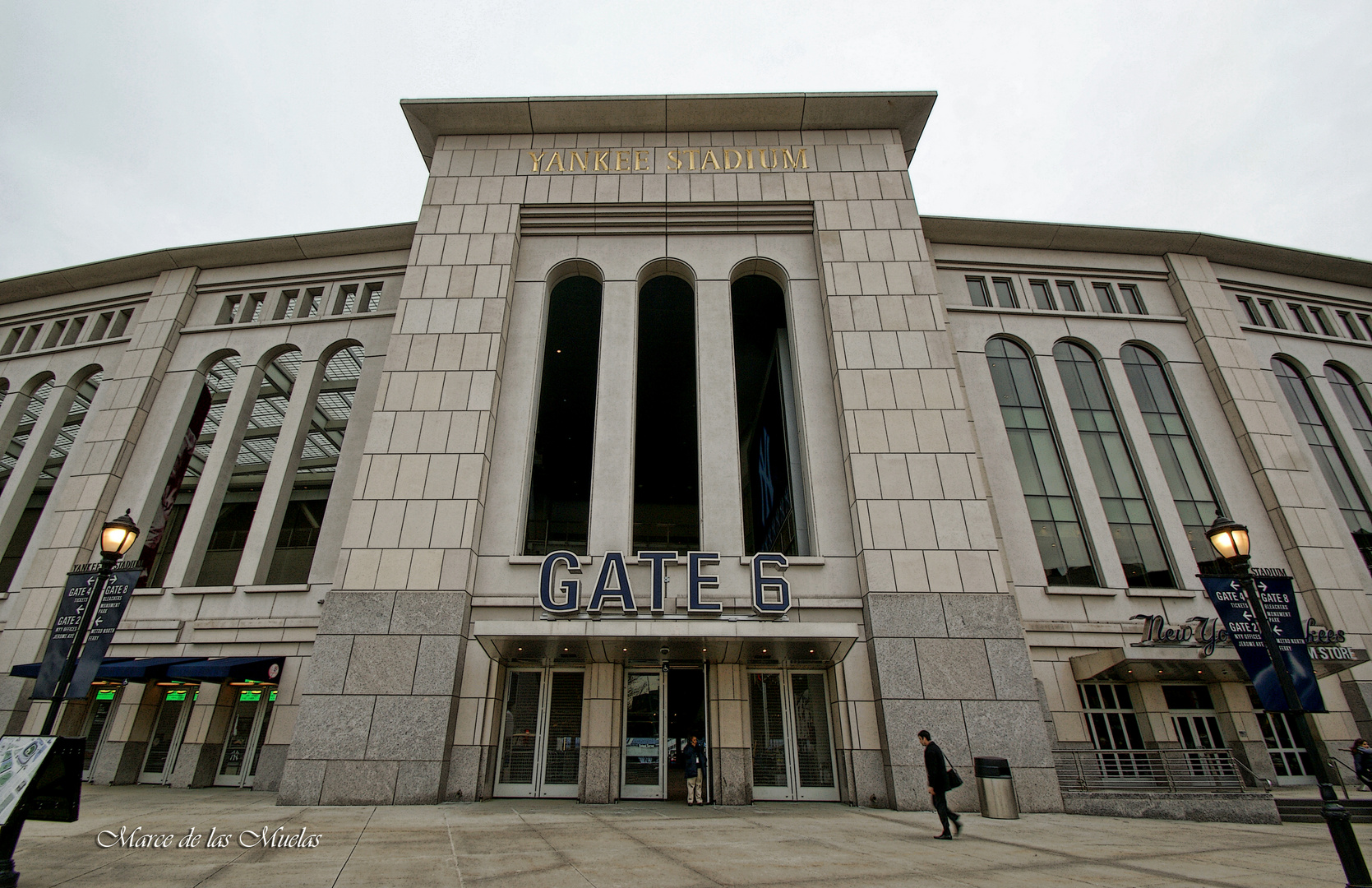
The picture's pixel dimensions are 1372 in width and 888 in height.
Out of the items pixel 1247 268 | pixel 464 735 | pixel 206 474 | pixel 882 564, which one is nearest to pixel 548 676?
pixel 464 735

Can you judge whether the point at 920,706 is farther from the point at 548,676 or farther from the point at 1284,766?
the point at 1284,766

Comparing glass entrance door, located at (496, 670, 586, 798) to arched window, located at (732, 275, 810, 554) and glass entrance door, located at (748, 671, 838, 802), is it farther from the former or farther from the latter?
arched window, located at (732, 275, 810, 554)

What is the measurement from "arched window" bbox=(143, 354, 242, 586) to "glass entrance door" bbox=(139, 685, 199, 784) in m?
4.02

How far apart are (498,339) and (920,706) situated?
1485 cm

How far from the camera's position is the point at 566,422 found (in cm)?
2977

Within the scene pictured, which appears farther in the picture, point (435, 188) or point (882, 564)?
point (435, 188)

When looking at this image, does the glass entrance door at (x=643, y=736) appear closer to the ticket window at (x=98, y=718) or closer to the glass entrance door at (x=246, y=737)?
the glass entrance door at (x=246, y=737)

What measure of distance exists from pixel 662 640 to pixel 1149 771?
43.9 ft

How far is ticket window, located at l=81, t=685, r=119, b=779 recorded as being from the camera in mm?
18219

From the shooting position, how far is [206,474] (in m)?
20.1

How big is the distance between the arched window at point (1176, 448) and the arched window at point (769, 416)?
1205 cm

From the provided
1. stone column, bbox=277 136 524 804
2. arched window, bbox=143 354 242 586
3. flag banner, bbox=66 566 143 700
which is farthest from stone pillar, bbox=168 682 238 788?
flag banner, bbox=66 566 143 700

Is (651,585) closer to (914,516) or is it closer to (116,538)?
(914,516)

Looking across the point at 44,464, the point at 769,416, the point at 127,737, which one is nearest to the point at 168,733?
the point at 127,737
